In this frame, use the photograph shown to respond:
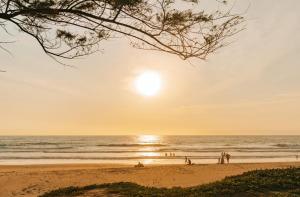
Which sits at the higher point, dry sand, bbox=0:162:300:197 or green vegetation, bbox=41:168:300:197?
green vegetation, bbox=41:168:300:197

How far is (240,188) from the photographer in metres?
10.6

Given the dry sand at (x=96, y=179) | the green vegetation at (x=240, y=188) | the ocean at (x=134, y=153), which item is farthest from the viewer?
the ocean at (x=134, y=153)

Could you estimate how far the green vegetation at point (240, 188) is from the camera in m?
10.5

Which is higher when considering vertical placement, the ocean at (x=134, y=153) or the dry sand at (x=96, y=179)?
the ocean at (x=134, y=153)

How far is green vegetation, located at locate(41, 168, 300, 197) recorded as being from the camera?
10453 millimetres

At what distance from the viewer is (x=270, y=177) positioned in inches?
462

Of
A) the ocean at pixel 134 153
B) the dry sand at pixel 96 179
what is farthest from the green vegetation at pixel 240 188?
the ocean at pixel 134 153

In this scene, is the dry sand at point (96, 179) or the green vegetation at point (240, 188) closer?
the green vegetation at point (240, 188)

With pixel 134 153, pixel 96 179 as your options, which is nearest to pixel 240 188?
pixel 96 179

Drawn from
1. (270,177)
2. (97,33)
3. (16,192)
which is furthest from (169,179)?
(97,33)

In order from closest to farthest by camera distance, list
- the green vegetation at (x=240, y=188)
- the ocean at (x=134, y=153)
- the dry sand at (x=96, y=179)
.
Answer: the green vegetation at (x=240, y=188) → the dry sand at (x=96, y=179) → the ocean at (x=134, y=153)

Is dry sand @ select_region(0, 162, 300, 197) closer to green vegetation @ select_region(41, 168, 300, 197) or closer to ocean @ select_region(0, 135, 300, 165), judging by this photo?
green vegetation @ select_region(41, 168, 300, 197)

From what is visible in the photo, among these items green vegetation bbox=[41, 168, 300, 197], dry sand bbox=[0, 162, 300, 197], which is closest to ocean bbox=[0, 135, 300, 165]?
dry sand bbox=[0, 162, 300, 197]

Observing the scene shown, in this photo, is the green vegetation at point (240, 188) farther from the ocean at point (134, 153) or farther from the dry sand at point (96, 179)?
the ocean at point (134, 153)
